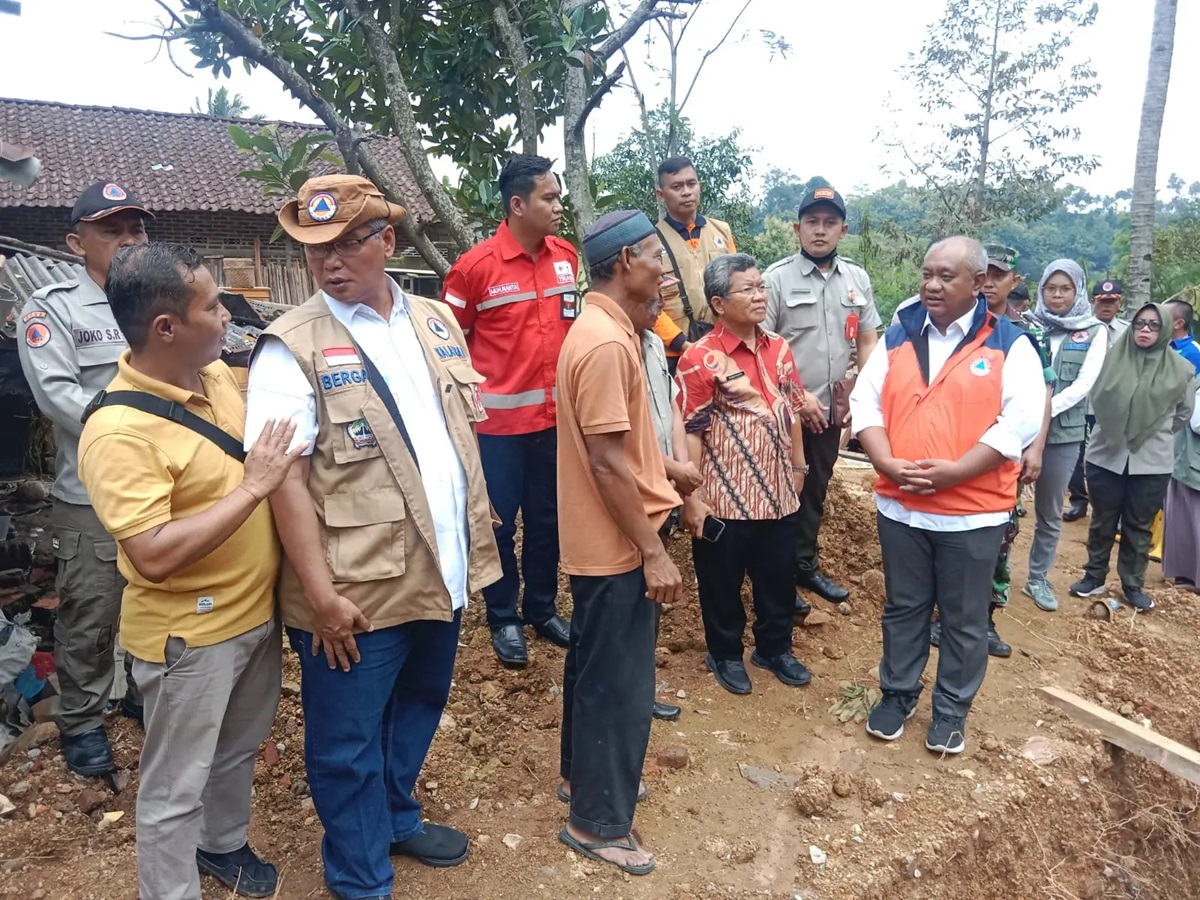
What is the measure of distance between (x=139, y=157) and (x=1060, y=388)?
1636cm

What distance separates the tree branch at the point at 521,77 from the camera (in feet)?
12.6

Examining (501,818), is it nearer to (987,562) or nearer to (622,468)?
(622,468)

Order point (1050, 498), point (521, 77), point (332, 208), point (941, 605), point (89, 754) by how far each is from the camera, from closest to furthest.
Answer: point (332, 208) → point (89, 754) → point (941, 605) → point (521, 77) → point (1050, 498)

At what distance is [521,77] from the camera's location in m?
3.82

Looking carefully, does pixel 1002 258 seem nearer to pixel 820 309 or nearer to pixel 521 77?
pixel 820 309

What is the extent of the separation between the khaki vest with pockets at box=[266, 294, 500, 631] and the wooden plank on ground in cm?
307

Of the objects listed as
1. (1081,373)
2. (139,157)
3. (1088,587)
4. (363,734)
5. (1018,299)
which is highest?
(139,157)

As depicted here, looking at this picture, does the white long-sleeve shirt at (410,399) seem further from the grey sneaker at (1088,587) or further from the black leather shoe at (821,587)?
the grey sneaker at (1088,587)

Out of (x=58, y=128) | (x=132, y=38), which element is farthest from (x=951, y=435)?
(x=58, y=128)

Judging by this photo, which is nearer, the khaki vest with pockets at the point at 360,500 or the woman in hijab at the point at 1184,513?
the khaki vest with pockets at the point at 360,500

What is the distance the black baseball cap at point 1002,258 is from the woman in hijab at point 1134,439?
147cm

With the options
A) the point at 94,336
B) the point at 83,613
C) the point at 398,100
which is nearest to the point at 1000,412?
the point at 398,100

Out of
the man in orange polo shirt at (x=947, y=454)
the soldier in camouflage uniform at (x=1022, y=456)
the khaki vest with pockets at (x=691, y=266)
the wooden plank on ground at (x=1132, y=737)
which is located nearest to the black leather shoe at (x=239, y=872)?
the man in orange polo shirt at (x=947, y=454)

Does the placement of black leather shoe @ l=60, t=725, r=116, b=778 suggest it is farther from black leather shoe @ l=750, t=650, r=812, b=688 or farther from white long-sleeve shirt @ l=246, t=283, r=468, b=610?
black leather shoe @ l=750, t=650, r=812, b=688
